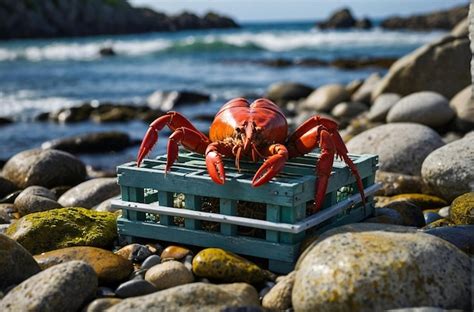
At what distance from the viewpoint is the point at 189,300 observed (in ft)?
16.3

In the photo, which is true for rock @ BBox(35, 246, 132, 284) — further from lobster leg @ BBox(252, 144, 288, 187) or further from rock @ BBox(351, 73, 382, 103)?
rock @ BBox(351, 73, 382, 103)

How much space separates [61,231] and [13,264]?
36.8 inches

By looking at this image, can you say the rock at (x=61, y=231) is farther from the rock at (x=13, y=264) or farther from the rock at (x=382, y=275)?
the rock at (x=382, y=275)

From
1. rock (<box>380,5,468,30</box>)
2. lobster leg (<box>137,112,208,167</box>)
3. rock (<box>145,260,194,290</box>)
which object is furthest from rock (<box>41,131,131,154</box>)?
rock (<box>380,5,468,30</box>)

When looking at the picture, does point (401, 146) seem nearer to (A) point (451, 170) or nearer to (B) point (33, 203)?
(A) point (451, 170)

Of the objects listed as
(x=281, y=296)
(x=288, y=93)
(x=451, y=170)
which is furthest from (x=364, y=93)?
(x=281, y=296)

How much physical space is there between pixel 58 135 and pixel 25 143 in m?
1.31

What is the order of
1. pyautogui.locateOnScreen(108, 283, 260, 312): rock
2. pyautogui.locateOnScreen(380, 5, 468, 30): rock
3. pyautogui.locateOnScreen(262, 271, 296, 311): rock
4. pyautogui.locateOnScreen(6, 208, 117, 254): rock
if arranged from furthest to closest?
pyautogui.locateOnScreen(380, 5, 468, 30): rock < pyautogui.locateOnScreen(6, 208, 117, 254): rock < pyautogui.locateOnScreen(262, 271, 296, 311): rock < pyautogui.locateOnScreen(108, 283, 260, 312): rock

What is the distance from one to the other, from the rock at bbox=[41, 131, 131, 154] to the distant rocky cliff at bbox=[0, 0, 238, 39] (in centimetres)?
6438

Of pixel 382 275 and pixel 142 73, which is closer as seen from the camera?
pixel 382 275

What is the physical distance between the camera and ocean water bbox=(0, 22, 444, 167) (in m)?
20.5

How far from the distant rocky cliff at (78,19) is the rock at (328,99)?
6214cm

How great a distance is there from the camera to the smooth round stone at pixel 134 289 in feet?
18.2

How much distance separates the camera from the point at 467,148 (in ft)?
27.2
